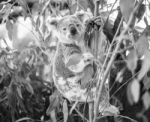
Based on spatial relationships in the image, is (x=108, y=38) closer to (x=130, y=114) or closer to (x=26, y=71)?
(x=130, y=114)

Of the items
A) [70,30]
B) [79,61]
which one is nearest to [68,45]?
[70,30]

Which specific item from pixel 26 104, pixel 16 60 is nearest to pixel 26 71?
pixel 16 60

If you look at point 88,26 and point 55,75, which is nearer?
point 88,26

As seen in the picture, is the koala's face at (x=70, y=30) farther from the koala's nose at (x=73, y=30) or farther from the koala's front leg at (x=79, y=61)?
the koala's front leg at (x=79, y=61)

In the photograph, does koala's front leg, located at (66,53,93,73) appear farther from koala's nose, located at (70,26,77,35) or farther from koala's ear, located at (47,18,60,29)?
koala's ear, located at (47,18,60,29)

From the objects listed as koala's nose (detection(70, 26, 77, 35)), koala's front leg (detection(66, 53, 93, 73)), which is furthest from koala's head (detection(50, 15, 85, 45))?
koala's front leg (detection(66, 53, 93, 73))

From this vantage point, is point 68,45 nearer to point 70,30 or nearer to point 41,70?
point 70,30

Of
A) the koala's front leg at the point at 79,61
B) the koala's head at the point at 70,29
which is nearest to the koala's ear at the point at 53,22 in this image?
the koala's head at the point at 70,29

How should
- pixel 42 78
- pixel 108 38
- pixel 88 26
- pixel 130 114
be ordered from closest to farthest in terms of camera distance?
pixel 88 26, pixel 108 38, pixel 130 114, pixel 42 78
